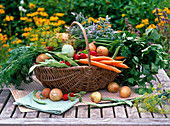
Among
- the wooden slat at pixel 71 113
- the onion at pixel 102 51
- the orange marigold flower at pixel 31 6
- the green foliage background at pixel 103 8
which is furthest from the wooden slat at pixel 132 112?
the orange marigold flower at pixel 31 6

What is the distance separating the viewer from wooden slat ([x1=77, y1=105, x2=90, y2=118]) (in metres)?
2.47

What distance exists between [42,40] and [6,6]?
2.53 m

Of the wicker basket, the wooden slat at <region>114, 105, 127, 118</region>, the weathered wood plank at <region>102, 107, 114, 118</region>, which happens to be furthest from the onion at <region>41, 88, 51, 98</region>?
the wooden slat at <region>114, 105, 127, 118</region>

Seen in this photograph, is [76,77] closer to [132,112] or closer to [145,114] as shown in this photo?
[132,112]

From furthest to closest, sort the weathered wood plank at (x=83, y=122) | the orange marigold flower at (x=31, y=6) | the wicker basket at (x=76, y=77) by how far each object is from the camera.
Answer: the orange marigold flower at (x=31, y=6) < the wicker basket at (x=76, y=77) < the weathered wood plank at (x=83, y=122)

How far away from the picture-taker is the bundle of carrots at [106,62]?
2688 mm

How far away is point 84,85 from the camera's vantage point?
277cm

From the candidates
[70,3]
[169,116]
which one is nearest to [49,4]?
[70,3]

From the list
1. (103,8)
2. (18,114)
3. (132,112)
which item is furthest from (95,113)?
(103,8)

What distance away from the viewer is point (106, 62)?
2.76 m

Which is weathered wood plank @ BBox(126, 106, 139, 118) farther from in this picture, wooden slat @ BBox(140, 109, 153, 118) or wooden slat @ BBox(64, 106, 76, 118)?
wooden slat @ BBox(64, 106, 76, 118)

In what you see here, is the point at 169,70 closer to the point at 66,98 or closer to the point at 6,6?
the point at 66,98

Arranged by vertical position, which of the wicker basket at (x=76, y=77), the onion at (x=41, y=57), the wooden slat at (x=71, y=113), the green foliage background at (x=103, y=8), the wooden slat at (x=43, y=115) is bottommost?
the wooden slat at (x=71, y=113)

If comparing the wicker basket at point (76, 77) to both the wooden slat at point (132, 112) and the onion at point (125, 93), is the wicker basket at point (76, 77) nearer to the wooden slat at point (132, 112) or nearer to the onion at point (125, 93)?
the onion at point (125, 93)
